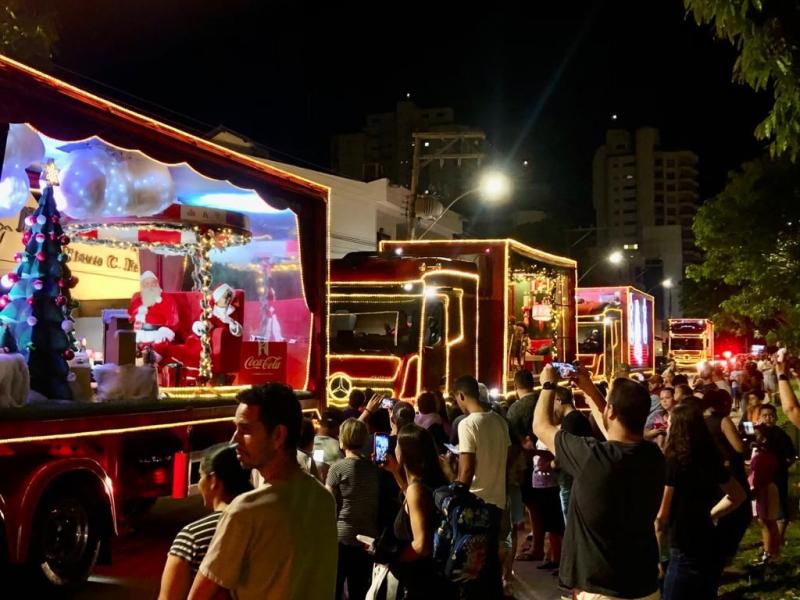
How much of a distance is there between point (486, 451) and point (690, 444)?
142cm

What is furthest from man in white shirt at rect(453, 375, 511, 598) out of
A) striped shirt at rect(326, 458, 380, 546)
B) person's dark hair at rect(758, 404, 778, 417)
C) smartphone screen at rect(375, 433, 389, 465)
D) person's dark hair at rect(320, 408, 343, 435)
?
person's dark hair at rect(758, 404, 778, 417)

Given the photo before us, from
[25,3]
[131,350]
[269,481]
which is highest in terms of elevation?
[25,3]

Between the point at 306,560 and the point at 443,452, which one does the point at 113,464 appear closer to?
the point at 443,452

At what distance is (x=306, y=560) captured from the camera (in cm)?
288

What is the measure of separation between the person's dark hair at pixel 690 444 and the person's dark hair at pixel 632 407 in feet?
5.36

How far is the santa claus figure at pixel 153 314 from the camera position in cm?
1280

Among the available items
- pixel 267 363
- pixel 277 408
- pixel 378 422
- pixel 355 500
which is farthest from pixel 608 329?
pixel 277 408

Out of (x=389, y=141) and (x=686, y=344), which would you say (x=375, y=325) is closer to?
(x=686, y=344)

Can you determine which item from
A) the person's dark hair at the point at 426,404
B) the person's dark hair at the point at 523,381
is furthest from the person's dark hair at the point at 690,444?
the person's dark hair at the point at 426,404

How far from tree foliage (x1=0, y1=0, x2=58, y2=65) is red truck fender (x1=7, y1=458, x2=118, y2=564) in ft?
16.3

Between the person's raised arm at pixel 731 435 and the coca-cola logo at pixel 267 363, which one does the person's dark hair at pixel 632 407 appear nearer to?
the person's raised arm at pixel 731 435

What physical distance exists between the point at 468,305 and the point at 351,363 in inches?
94.1

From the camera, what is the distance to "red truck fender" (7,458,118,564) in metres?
6.49

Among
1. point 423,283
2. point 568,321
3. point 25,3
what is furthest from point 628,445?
point 568,321
